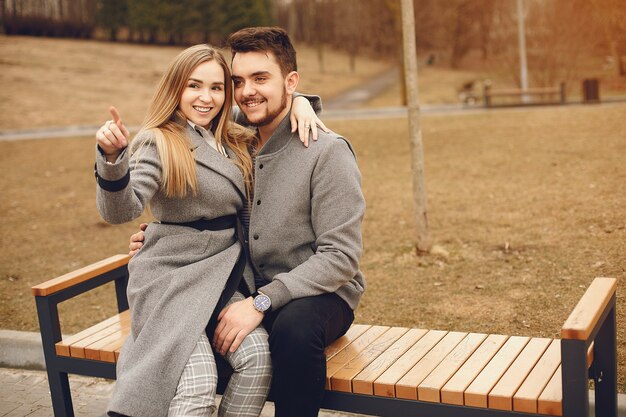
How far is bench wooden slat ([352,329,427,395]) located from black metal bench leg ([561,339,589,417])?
752 millimetres

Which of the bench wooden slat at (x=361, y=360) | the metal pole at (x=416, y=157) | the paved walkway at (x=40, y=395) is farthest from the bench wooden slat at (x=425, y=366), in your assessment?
the metal pole at (x=416, y=157)

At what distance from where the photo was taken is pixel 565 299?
512cm

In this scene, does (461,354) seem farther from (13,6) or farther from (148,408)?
(13,6)

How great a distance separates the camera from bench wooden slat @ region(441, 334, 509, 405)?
9.08ft

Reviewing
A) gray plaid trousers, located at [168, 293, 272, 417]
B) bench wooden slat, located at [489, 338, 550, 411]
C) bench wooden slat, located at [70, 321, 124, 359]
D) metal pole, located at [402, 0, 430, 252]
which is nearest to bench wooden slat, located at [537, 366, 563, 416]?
bench wooden slat, located at [489, 338, 550, 411]

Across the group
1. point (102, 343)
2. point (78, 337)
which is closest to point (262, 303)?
point (102, 343)

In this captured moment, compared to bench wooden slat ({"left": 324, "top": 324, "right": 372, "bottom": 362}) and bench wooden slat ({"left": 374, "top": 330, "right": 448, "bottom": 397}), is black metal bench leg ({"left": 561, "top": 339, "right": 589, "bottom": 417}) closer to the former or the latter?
bench wooden slat ({"left": 374, "top": 330, "right": 448, "bottom": 397})

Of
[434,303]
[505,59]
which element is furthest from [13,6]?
[434,303]

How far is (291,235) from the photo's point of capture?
11.0 feet

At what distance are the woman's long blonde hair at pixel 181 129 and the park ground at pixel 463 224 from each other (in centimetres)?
211

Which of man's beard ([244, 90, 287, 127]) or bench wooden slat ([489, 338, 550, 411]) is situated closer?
bench wooden slat ([489, 338, 550, 411])

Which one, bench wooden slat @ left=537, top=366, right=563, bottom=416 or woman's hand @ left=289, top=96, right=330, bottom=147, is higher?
woman's hand @ left=289, top=96, right=330, bottom=147

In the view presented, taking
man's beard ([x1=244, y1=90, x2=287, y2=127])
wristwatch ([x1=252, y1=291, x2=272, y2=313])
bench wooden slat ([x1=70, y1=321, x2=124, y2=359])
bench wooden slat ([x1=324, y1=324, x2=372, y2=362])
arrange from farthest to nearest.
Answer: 1. bench wooden slat ([x1=70, y1=321, x2=124, y2=359])
2. man's beard ([x1=244, y1=90, x2=287, y2=127])
3. bench wooden slat ([x1=324, y1=324, x2=372, y2=362])
4. wristwatch ([x1=252, y1=291, x2=272, y2=313])

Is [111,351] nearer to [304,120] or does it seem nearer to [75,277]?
[75,277]
